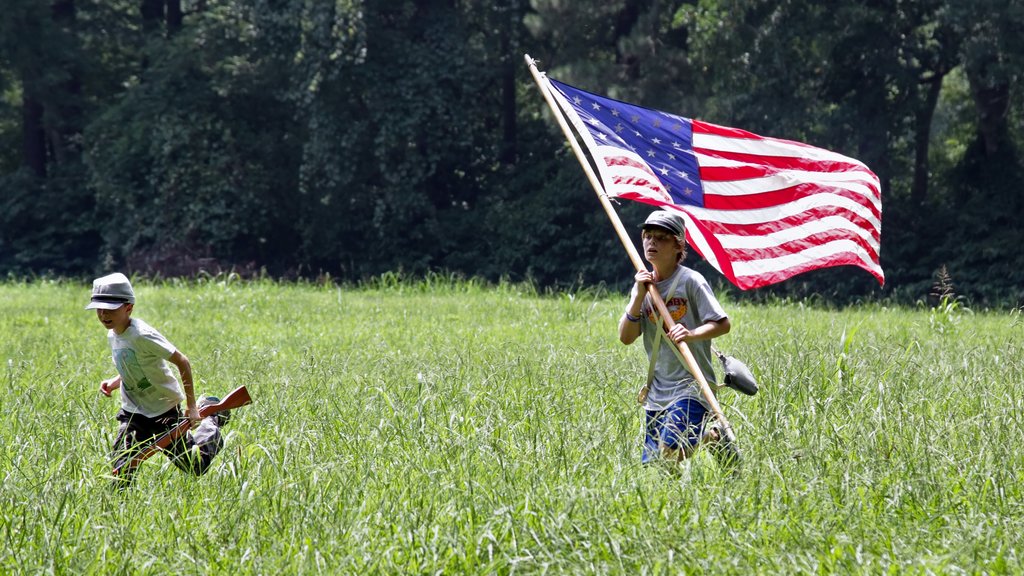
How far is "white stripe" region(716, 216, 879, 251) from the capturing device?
661 cm

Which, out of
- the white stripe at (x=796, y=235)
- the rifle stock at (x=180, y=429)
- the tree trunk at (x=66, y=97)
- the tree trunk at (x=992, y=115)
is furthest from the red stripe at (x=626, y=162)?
the tree trunk at (x=66, y=97)

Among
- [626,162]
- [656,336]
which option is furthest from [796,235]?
[656,336]

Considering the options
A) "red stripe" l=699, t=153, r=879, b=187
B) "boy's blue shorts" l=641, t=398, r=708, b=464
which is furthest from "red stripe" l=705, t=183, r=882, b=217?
"boy's blue shorts" l=641, t=398, r=708, b=464

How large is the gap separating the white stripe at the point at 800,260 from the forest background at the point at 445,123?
14.1 meters

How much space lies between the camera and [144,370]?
5773mm

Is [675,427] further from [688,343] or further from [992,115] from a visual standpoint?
[992,115]

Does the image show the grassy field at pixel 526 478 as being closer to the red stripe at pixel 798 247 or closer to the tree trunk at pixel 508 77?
the red stripe at pixel 798 247

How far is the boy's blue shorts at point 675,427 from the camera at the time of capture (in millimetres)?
5508

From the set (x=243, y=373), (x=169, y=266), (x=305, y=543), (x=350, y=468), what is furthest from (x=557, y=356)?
(x=169, y=266)

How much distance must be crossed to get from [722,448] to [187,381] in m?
2.42

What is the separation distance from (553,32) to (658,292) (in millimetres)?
20204

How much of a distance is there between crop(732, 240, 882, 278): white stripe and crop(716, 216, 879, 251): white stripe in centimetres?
9

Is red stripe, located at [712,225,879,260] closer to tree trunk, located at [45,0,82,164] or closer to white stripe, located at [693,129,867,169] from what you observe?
white stripe, located at [693,129,867,169]

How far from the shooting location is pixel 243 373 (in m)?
9.15
